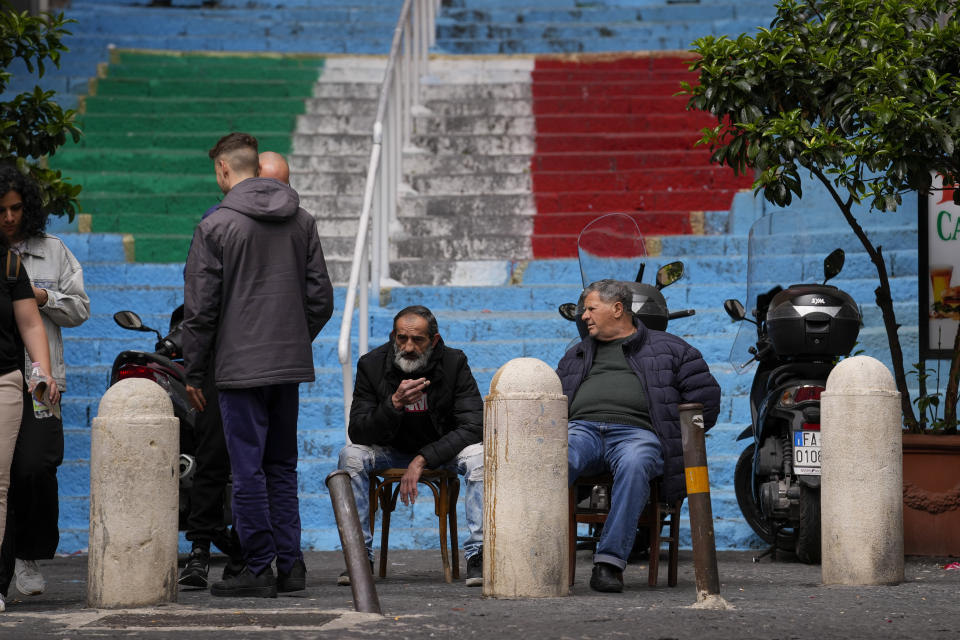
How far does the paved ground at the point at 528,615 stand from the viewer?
5352mm

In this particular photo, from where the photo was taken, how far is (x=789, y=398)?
25.7 ft

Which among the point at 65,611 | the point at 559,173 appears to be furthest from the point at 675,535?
the point at 559,173

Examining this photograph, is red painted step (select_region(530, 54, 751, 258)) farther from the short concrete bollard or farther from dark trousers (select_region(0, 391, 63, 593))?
dark trousers (select_region(0, 391, 63, 593))

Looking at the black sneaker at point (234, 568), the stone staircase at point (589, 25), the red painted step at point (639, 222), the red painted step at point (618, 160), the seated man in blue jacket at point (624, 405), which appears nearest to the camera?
the black sneaker at point (234, 568)

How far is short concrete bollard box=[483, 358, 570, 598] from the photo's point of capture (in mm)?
6238

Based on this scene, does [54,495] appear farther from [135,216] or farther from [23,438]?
[135,216]

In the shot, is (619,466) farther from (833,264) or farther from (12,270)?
(12,270)

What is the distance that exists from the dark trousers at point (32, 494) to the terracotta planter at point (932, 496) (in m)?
4.26

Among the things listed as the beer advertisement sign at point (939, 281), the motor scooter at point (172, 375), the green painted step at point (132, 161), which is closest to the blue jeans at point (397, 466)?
the motor scooter at point (172, 375)

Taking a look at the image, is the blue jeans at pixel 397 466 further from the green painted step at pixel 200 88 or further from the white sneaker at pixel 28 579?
the green painted step at pixel 200 88

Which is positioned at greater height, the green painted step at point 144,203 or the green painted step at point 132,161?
the green painted step at point 132,161

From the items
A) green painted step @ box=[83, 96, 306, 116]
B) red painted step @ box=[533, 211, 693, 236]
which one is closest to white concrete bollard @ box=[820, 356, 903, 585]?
red painted step @ box=[533, 211, 693, 236]

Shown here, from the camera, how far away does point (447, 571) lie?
7.15m

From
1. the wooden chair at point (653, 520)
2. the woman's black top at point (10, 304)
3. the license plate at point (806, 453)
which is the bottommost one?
the wooden chair at point (653, 520)
